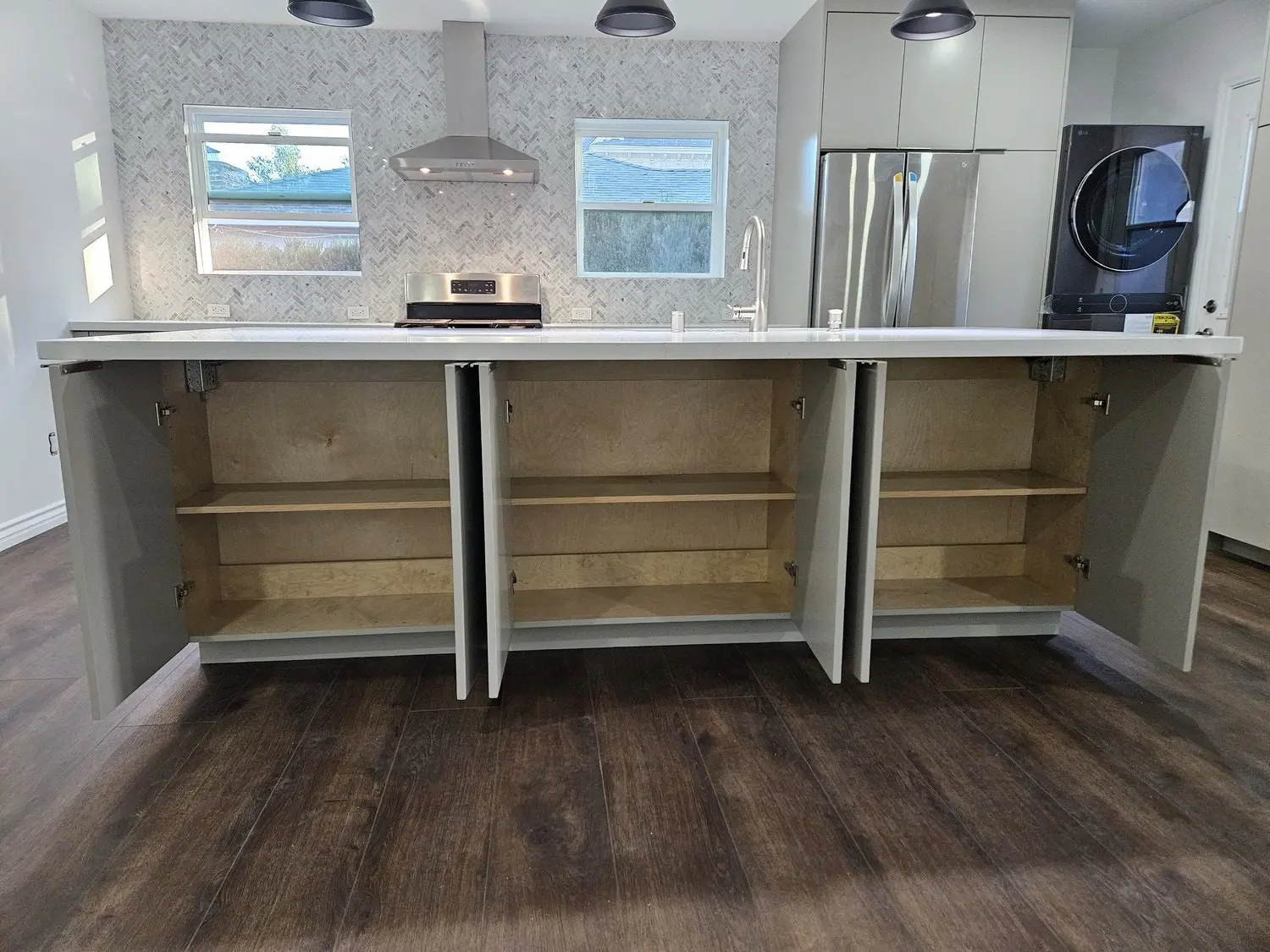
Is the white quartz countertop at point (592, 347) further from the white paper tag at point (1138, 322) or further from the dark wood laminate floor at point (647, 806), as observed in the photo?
the white paper tag at point (1138, 322)

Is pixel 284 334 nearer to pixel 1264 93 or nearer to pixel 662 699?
pixel 662 699

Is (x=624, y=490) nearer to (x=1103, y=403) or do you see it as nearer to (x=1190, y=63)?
(x=1103, y=403)

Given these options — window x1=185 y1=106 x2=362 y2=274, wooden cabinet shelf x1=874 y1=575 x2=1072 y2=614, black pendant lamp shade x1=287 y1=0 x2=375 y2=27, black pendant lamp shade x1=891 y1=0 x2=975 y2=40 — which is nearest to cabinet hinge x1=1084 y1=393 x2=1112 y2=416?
wooden cabinet shelf x1=874 y1=575 x2=1072 y2=614

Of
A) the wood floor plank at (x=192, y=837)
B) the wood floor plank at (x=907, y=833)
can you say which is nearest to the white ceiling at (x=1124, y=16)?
the wood floor plank at (x=907, y=833)

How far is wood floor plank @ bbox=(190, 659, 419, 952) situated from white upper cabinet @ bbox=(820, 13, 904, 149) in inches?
133

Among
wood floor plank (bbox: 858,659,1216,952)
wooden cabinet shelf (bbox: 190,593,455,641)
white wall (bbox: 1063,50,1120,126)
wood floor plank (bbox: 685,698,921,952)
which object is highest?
white wall (bbox: 1063,50,1120,126)

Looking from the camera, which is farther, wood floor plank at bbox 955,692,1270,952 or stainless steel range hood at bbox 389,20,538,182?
stainless steel range hood at bbox 389,20,538,182

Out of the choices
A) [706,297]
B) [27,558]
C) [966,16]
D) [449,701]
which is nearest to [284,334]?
[449,701]

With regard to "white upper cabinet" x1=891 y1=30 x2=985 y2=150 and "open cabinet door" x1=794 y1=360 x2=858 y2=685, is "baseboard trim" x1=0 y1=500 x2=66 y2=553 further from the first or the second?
"white upper cabinet" x1=891 y1=30 x2=985 y2=150

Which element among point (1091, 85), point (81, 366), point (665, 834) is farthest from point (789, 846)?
point (1091, 85)

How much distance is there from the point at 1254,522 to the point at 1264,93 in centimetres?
166

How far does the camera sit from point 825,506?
5.85 ft

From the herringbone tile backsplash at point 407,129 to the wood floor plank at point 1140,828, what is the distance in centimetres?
347

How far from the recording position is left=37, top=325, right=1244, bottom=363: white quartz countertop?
1.49m
